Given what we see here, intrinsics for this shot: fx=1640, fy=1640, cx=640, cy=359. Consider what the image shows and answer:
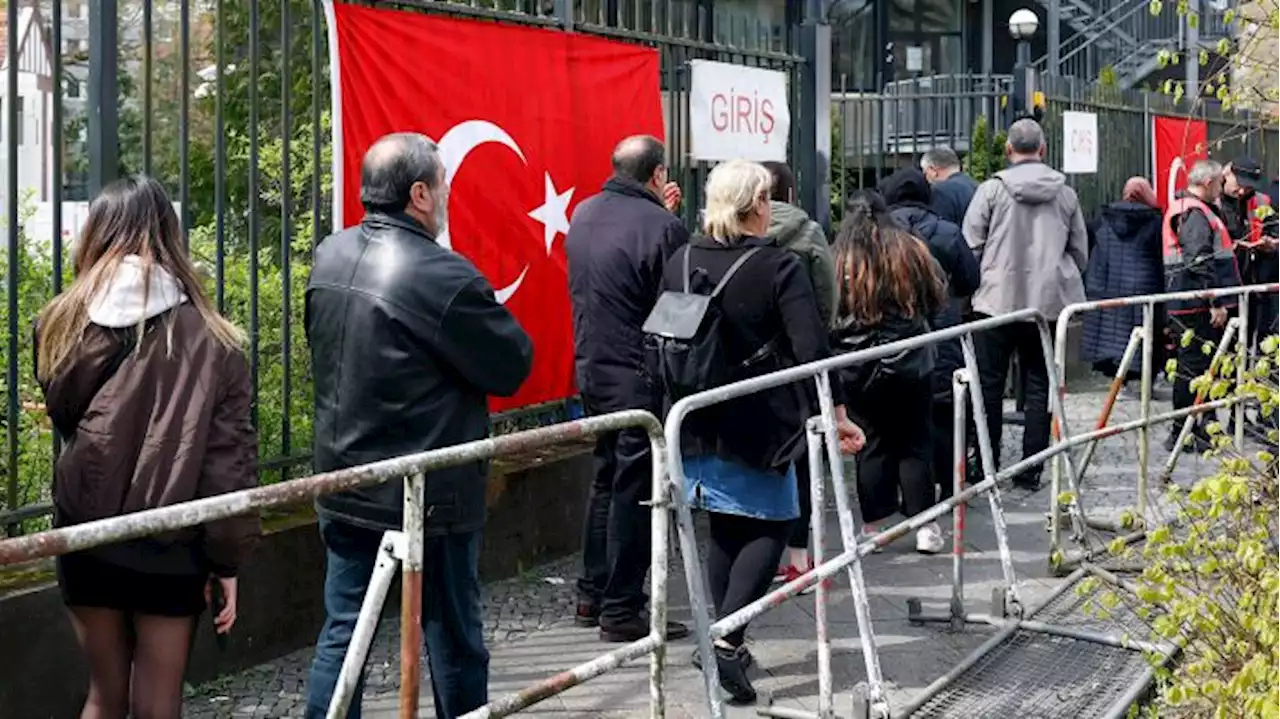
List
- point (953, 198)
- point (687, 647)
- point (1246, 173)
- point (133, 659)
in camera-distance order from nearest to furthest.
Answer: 1. point (133, 659)
2. point (687, 647)
3. point (953, 198)
4. point (1246, 173)

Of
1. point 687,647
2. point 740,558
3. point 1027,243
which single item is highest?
point 1027,243

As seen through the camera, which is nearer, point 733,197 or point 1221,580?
point 1221,580

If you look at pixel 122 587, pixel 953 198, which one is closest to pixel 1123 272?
pixel 953 198

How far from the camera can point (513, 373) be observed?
437cm

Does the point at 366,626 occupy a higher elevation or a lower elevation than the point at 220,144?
lower

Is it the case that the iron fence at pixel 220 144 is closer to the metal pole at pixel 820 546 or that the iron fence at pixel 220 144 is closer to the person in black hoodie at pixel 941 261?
the person in black hoodie at pixel 941 261

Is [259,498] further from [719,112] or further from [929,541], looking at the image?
[719,112]

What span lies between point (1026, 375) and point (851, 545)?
4.13 meters

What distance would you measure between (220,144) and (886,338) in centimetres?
299

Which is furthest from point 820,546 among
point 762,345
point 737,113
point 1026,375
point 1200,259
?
point 1200,259

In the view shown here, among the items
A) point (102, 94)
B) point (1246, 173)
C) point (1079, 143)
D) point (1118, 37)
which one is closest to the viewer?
point (102, 94)

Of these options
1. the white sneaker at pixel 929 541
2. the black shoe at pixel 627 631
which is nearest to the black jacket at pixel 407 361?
the black shoe at pixel 627 631

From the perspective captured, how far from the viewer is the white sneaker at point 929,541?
7562 mm

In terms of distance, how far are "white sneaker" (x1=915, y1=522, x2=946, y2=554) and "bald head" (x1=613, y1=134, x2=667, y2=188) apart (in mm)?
2281
